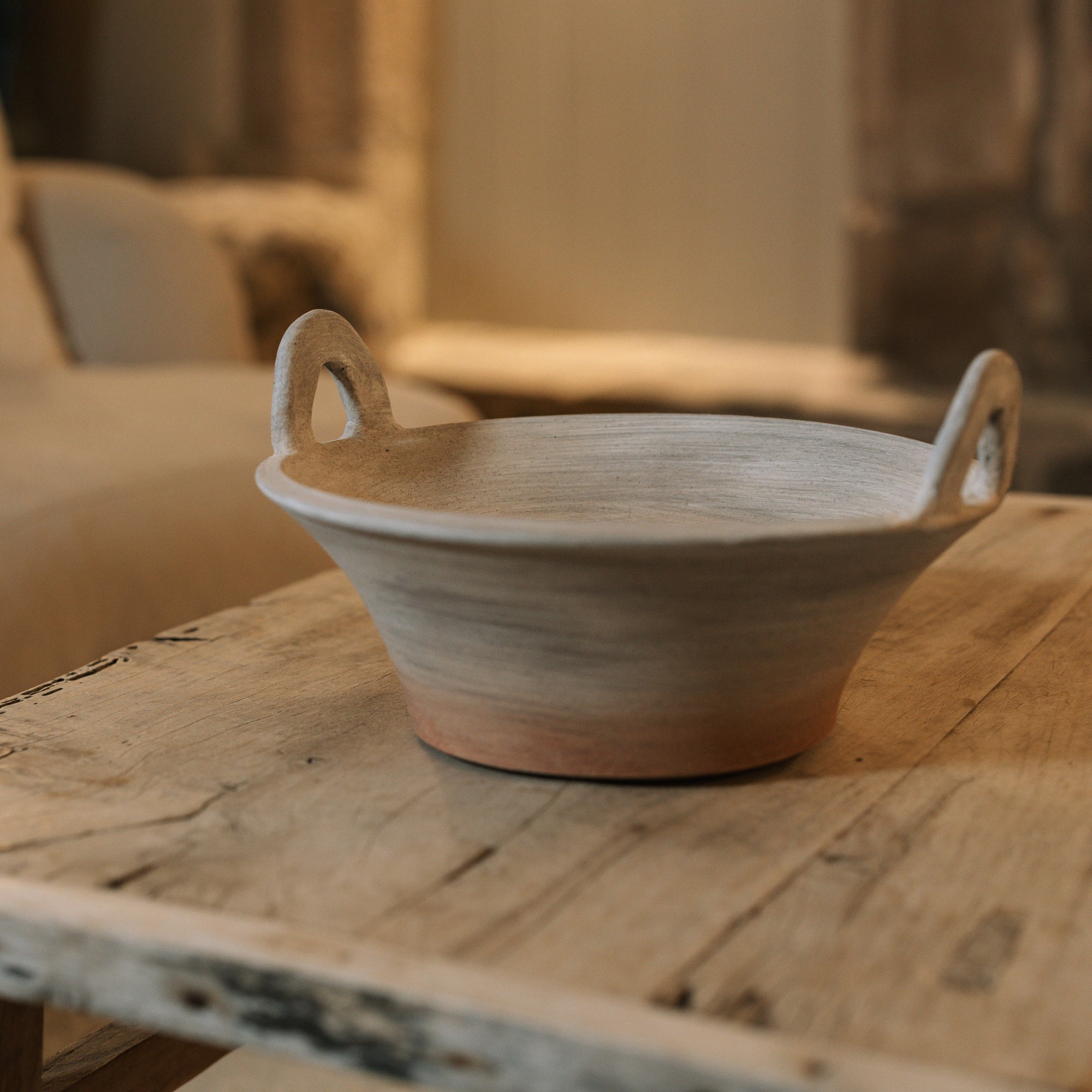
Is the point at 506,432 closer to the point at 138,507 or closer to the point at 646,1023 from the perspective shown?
the point at 646,1023

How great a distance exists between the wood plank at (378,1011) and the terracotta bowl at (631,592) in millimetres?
146

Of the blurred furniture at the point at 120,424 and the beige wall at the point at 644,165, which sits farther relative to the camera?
the beige wall at the point at 644,165

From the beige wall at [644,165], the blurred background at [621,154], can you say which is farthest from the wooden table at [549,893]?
the beige wall at [644,165]

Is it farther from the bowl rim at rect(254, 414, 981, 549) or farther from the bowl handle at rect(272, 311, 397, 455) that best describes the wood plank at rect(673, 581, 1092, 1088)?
the bowl handle at rect(272, 311, 397, 455)

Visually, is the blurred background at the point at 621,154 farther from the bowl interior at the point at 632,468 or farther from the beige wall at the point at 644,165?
the bowl interior at the point at 632,468

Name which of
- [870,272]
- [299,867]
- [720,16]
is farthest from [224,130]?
[299,867]

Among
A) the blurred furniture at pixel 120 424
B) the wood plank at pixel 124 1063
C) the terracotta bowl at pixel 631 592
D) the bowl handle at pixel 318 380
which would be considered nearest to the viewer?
the terracotta bowl at pixel 631 592

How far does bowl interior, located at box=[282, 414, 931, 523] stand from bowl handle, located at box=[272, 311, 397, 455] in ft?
0.06

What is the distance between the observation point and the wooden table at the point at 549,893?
15.5 inches

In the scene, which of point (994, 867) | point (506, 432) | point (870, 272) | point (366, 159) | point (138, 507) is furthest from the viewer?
point (366, 159)

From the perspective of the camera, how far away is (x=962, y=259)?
221 cm

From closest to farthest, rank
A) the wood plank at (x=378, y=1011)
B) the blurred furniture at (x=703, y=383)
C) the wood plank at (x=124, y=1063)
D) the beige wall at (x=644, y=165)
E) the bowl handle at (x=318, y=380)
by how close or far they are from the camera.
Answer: the wood plank at (x=378, y=1011) < the bowl handle at (x=318, y=380) < the wood plank at (x=124, y=1063) < the blurred furniture at (x=703, y=383) < the beige wall at (x=644, y=165)

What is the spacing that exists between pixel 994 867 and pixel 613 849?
0.47 ft

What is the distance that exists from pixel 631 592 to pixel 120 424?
102 centimetres
